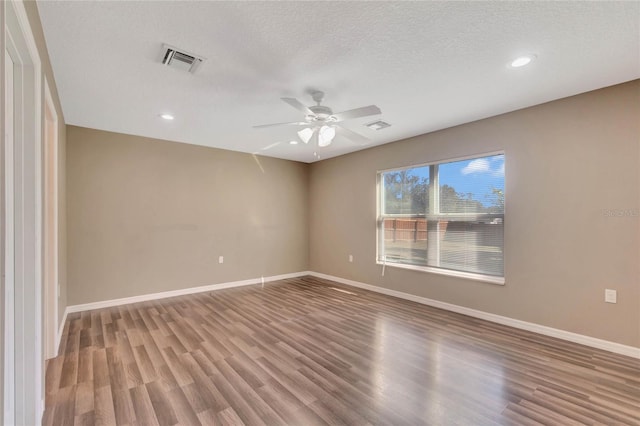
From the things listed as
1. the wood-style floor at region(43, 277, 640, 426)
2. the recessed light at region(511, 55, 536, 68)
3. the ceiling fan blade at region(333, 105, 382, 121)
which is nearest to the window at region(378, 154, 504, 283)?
the wood-style floor at region(43, 277, 640, 426)

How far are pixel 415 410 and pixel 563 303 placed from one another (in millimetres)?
2238

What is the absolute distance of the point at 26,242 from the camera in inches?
60.4

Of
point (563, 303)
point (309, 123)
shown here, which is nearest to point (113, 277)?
point (309, 123)

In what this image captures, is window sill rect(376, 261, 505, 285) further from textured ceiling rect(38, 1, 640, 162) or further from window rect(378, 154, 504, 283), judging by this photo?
textured ceiling rect(38, 1, 640, 162)

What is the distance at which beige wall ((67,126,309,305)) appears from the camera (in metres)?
3.98

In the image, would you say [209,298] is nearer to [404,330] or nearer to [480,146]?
[404,330]

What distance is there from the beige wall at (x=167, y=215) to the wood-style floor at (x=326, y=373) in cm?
79

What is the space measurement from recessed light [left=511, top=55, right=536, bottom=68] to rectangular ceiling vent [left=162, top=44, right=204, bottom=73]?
8.14ft

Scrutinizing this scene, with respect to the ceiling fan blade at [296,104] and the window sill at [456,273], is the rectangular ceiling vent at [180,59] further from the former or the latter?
the window sill at [456,273]

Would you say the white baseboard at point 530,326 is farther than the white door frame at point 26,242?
Yes

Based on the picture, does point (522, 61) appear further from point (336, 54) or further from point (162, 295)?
point (162, 295)

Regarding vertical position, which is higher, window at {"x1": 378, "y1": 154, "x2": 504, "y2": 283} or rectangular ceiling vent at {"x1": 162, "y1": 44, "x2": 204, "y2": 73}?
rectangular ceiling vent at {"x1": 162, "y1": 44, "x2": 204, "y2": 73}

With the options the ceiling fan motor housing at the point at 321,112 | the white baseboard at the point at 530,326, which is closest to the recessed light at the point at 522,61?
the ceiling fan motor housing at the point at 321,112

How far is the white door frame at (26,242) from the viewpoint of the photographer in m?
1.51
